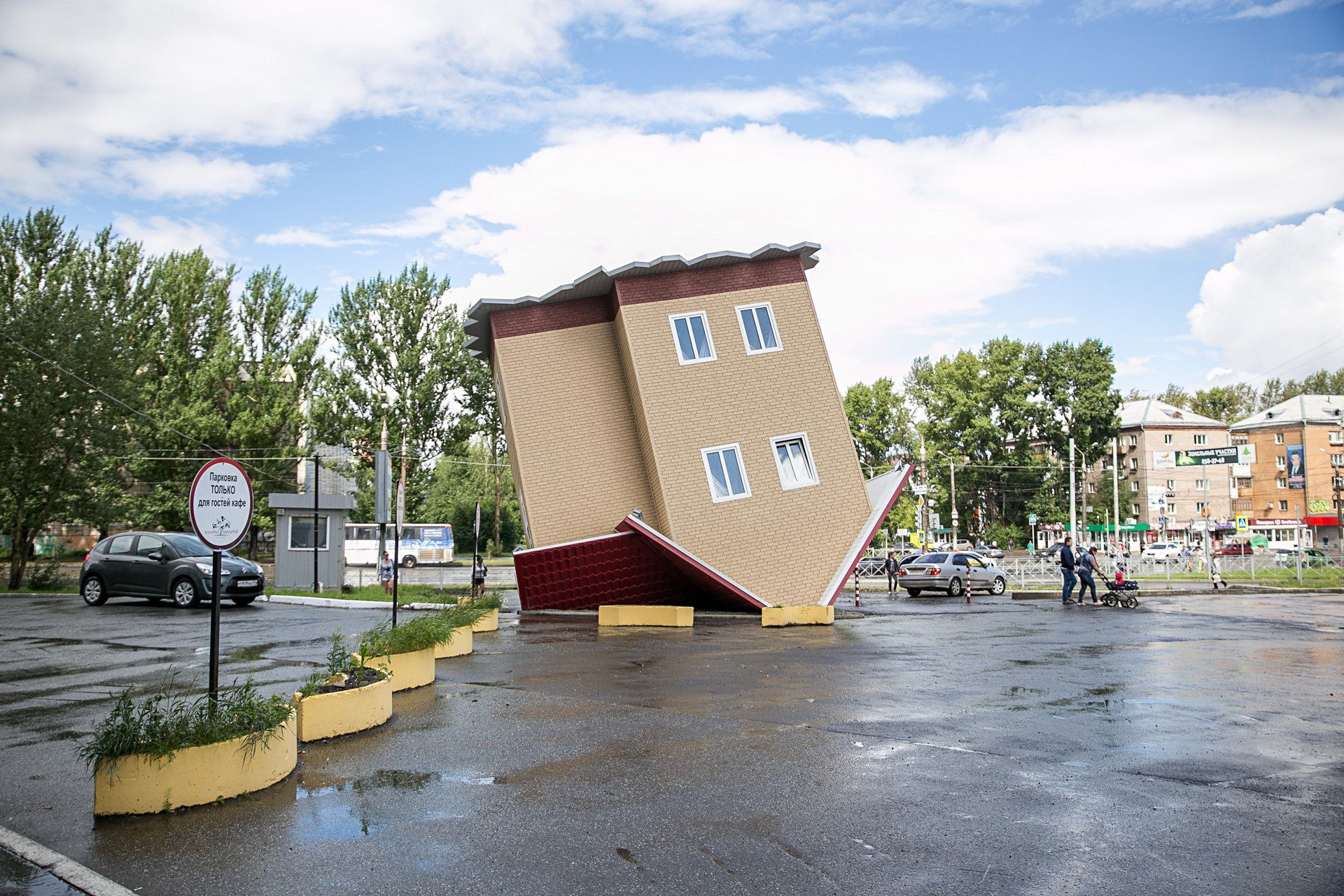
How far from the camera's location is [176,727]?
6.11m

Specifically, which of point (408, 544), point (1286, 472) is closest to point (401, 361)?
point (408, 544)

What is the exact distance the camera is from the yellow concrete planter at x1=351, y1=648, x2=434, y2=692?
10.2m

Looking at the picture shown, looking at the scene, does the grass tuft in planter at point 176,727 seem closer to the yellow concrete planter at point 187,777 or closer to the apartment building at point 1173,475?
the yellow concrete planter at point 187,777

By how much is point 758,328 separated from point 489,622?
10.4 meters

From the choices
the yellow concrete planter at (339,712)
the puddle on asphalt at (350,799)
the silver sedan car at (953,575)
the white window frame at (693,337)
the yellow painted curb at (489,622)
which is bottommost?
the silver sedan car at (953,575)

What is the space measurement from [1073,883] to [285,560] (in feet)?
92.1

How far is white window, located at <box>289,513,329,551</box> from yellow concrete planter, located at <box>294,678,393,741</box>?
22.2 m

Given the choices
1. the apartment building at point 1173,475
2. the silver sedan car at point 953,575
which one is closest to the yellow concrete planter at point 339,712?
the silver sedan car at point 953,575

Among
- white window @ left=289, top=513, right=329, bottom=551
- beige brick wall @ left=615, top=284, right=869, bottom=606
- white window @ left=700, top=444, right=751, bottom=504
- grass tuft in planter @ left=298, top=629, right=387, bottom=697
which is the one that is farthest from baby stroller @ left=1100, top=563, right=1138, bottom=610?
white window @ left=289, top=513, right=329, bottom=551

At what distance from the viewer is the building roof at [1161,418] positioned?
299 feet

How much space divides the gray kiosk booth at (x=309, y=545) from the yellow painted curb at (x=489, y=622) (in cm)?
1243

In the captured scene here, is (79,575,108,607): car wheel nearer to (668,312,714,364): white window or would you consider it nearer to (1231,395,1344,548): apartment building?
(668,312,714,364): white window

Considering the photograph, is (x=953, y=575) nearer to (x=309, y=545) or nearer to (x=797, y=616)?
(x=797, y=616)

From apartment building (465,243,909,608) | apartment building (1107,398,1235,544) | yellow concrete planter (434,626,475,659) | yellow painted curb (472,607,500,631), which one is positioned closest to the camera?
yellow concrete planter (434,626,475,659)
